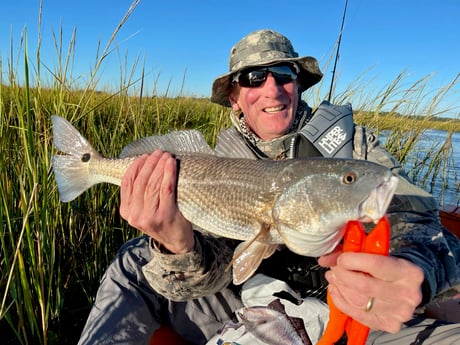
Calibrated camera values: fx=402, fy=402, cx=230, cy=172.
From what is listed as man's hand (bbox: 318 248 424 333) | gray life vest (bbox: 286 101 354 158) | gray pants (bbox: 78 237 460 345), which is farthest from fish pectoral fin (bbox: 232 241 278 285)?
gray life vest (bbox: 286 101 354 158)

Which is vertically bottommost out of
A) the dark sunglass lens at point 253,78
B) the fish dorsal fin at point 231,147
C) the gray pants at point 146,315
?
the gray pants at point 146,315

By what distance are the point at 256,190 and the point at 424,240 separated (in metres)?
0.94

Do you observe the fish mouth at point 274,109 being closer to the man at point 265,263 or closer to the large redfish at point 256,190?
the man at point 265,263

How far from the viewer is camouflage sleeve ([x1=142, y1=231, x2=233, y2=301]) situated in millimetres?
2352

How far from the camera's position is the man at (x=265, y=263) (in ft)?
5.21

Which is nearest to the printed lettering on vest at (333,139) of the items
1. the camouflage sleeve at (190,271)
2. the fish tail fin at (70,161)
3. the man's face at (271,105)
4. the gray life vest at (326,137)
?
the gray life vest at (326,137)

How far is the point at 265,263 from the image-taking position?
2.79 metres

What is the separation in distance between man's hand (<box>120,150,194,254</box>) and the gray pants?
0.58 meters

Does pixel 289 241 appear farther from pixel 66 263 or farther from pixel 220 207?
pixel 66 263

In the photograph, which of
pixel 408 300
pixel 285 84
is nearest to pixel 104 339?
pixel 408 300

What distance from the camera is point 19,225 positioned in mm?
2854

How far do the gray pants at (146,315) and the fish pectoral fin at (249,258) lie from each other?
0.89m

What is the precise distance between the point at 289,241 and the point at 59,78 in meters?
2.20

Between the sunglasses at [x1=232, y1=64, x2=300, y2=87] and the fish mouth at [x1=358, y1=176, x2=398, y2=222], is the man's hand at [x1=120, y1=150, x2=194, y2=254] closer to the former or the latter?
the fish mouth at [x1=358, y1=176, x2=398, y2=222]
